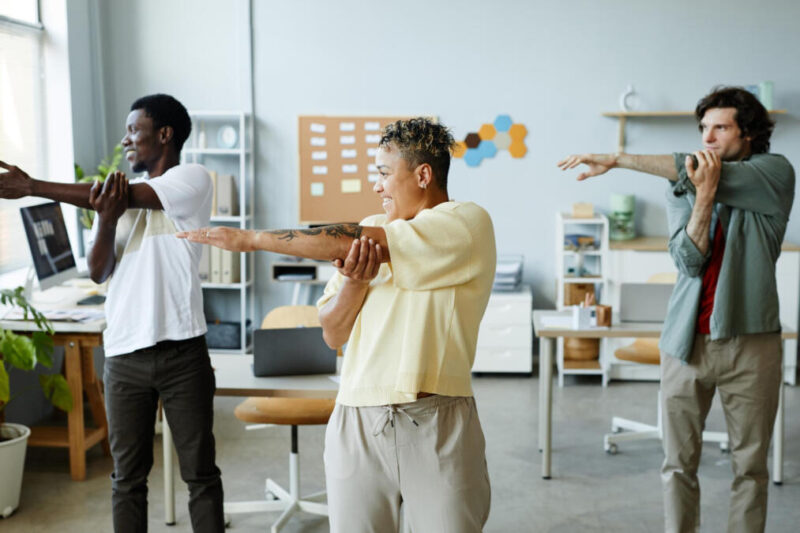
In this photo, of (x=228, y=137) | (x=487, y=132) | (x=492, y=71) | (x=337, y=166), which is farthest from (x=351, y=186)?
(x=492, y=71)

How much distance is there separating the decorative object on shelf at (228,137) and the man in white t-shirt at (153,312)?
11.5 ft

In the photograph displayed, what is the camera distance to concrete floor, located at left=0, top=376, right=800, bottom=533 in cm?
348

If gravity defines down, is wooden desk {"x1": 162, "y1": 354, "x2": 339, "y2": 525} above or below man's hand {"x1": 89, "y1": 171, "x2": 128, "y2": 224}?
below

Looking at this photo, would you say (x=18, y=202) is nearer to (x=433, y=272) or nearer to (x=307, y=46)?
(x=307, y=46)

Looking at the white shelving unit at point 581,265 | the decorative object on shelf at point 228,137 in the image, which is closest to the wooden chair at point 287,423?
the white shelving unit at point 581,265

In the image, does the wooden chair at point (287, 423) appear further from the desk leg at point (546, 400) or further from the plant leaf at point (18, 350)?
the desk leg at point (546, 400)

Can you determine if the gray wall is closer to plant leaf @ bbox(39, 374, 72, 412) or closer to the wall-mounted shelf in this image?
the wall-mounted shelf

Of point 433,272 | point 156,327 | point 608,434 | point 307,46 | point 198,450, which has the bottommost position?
point 608,434

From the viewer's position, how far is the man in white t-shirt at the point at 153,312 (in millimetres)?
2564

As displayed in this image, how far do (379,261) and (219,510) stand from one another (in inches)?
58.9

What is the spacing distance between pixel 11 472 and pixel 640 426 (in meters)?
3.08

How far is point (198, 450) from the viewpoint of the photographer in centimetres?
269

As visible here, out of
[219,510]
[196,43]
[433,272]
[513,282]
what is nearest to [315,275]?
[513,282]

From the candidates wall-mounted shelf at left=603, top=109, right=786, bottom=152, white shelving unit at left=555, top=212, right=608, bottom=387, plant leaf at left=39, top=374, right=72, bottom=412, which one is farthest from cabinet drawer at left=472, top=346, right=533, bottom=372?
plant leaf at left=39, top=374, right=72, bottom=412
